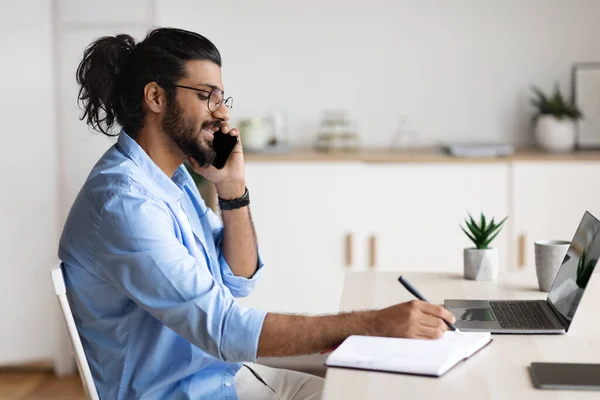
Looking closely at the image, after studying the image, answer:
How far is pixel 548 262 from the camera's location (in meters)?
2.19

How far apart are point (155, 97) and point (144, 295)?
527 millimetres

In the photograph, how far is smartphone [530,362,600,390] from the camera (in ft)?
4.71

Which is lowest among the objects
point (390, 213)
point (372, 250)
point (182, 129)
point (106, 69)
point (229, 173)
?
point (372, 250)

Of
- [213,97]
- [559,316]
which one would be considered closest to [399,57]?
[213,97]

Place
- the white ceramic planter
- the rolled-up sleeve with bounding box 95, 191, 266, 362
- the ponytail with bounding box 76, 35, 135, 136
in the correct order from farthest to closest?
the white ceramic planter < the ponytail with bounding box 76, 35, 135, 136 < the rolled-up sleeve with bounding box 95, 191, 266, 362

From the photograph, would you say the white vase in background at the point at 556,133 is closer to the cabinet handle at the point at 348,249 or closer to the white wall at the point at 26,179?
the cabinet handle at the point at 348,249

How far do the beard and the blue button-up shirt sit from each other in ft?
0.32

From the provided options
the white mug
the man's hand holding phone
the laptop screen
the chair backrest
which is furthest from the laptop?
the chair backrest

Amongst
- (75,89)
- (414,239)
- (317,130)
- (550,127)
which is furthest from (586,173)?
(75,89)

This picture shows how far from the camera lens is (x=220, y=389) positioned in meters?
1.89

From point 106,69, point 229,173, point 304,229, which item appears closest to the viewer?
point 106,69

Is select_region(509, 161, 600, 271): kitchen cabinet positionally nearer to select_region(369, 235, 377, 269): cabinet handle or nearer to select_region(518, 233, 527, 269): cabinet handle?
select_region(518, 233, 527, 269): cabinet handle

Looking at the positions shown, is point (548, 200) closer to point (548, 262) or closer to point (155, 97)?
point (548, 262)

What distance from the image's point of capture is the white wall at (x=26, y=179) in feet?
12.9
